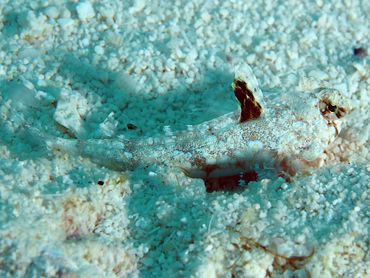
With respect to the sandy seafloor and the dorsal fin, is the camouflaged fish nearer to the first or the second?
the dorsal fin

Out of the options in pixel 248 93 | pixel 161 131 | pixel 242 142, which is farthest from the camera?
pixel 161 131

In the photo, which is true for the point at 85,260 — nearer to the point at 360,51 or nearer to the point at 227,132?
the point at 227,132

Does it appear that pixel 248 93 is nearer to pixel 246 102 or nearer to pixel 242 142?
pixel 246 102

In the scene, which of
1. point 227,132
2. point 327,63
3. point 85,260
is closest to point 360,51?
point 327,63

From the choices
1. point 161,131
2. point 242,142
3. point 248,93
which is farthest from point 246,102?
point 161,131

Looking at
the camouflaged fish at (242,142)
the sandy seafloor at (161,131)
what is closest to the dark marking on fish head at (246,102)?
the camouflaged fish at (242,142)

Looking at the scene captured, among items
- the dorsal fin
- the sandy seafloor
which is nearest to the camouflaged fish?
the dorsal fin
